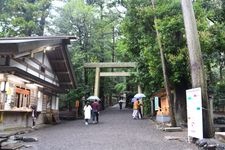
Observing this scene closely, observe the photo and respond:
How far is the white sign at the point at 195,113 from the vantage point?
10.2 meters

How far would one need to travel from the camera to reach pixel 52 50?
1903 cm

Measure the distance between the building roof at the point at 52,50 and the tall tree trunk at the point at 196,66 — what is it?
6961mm

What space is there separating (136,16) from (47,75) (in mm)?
7246

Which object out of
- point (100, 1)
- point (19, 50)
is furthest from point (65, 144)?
point (100, 1)

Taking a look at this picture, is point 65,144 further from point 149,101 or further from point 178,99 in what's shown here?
point 149,101

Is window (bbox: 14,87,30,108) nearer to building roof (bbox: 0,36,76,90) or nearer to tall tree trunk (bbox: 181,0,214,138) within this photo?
building roof (bbox: 0,36,76,90)

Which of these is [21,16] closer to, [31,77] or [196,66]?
[31,77]

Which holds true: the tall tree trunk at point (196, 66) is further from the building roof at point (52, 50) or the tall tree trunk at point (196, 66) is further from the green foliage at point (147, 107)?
the green foliage at point (147, 107)

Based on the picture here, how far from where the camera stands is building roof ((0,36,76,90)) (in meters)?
12.0

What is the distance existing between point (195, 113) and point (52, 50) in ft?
37.3

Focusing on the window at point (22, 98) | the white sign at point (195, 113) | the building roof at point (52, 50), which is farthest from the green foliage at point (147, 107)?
the white sign at point (195, 113)

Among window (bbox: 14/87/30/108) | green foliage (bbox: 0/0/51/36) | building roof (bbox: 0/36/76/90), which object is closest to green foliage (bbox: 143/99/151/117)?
building roof (bbox: 0/36/76/90)

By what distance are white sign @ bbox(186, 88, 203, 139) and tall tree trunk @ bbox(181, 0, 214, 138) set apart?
32 centimetres

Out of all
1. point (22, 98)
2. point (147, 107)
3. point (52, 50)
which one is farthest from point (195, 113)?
point (147, 107)
